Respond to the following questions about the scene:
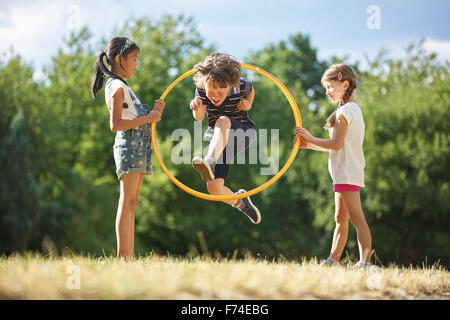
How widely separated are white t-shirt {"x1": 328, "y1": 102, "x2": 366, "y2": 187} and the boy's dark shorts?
1.09m

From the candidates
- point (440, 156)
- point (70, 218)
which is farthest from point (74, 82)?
point (440, 156)

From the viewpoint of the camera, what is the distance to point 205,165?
5.29 m

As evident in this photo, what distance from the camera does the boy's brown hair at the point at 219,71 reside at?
533 cm

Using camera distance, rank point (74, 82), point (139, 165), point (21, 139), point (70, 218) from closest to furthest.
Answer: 1. point (139, 165)
2. point (21, 139)
3. point (70, 218)
4. point (74, 82)

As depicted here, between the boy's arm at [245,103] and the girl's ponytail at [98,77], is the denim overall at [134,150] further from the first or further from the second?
the boy's arm at [245,103]

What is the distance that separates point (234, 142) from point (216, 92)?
29.4 inches

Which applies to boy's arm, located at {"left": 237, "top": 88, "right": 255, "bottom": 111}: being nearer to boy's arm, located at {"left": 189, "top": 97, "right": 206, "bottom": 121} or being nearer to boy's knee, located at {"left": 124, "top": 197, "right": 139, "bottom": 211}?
boy's arm, located at {"left": 189, "top": 97, "right": 206, "bottom": 121}

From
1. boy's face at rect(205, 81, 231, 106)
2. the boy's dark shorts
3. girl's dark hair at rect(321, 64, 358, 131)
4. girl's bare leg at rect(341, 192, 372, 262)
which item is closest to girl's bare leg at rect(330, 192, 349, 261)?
girl's bare leg at rect(341, 192, 372, 262)

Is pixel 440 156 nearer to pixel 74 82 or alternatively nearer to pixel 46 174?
pixel 46 174

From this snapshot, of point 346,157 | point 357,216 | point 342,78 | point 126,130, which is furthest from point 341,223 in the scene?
point 126,130

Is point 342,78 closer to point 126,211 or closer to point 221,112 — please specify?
point 221,112

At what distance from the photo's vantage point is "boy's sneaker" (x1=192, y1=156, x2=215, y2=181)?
5270mm

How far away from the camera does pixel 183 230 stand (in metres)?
28.2
